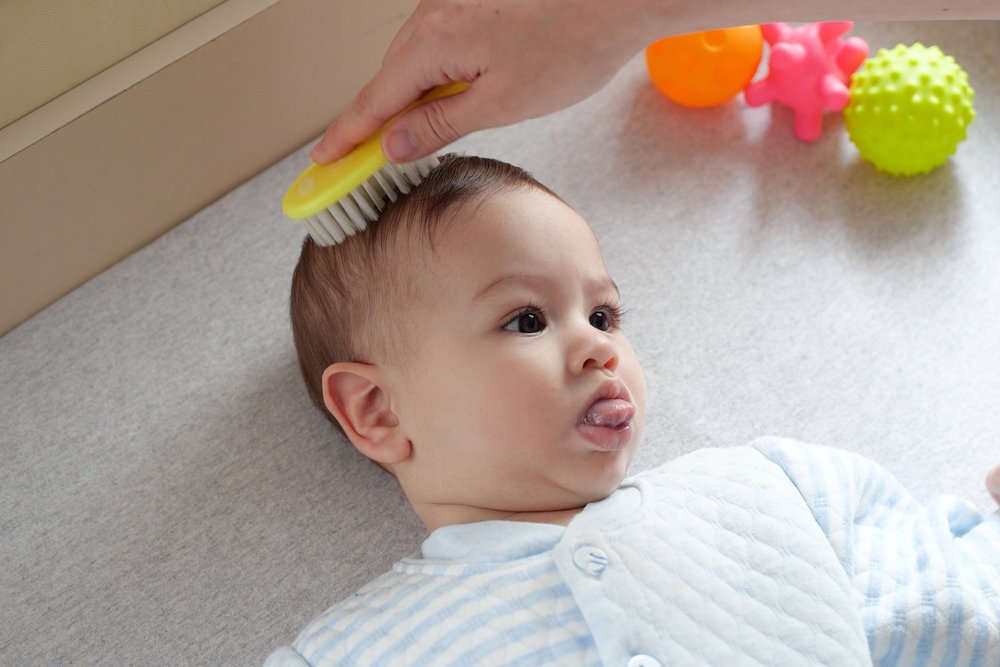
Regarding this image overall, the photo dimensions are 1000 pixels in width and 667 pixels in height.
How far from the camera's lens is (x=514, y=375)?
88 cm

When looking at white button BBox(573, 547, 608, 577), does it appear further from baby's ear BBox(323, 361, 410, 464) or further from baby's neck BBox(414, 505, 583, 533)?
baby's ear BBox(323, 361, 410, 464)

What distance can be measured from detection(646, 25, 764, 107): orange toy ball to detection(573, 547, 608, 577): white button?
764mm

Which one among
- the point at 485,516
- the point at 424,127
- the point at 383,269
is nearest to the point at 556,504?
the point at 485,516

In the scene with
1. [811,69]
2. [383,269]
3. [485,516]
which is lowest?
[485,516]

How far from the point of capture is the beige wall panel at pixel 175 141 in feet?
3.75

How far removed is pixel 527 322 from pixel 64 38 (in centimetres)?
67

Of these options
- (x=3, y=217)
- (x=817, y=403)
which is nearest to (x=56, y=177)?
(x=3, y=217)

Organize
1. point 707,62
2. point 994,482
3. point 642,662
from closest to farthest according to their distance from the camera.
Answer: point 642,662, point 994,482, point 707,62

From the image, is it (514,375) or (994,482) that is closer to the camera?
(514,375)

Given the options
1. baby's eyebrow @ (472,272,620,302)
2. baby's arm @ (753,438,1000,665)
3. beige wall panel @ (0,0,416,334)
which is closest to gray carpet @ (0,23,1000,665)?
beige wall panel @ (0,0,416,334)

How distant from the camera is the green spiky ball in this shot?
4.12 feet

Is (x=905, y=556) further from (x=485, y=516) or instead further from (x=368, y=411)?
(x=368, y=411)

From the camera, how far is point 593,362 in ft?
2.93

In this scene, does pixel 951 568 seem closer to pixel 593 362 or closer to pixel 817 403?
pixel 817 403
